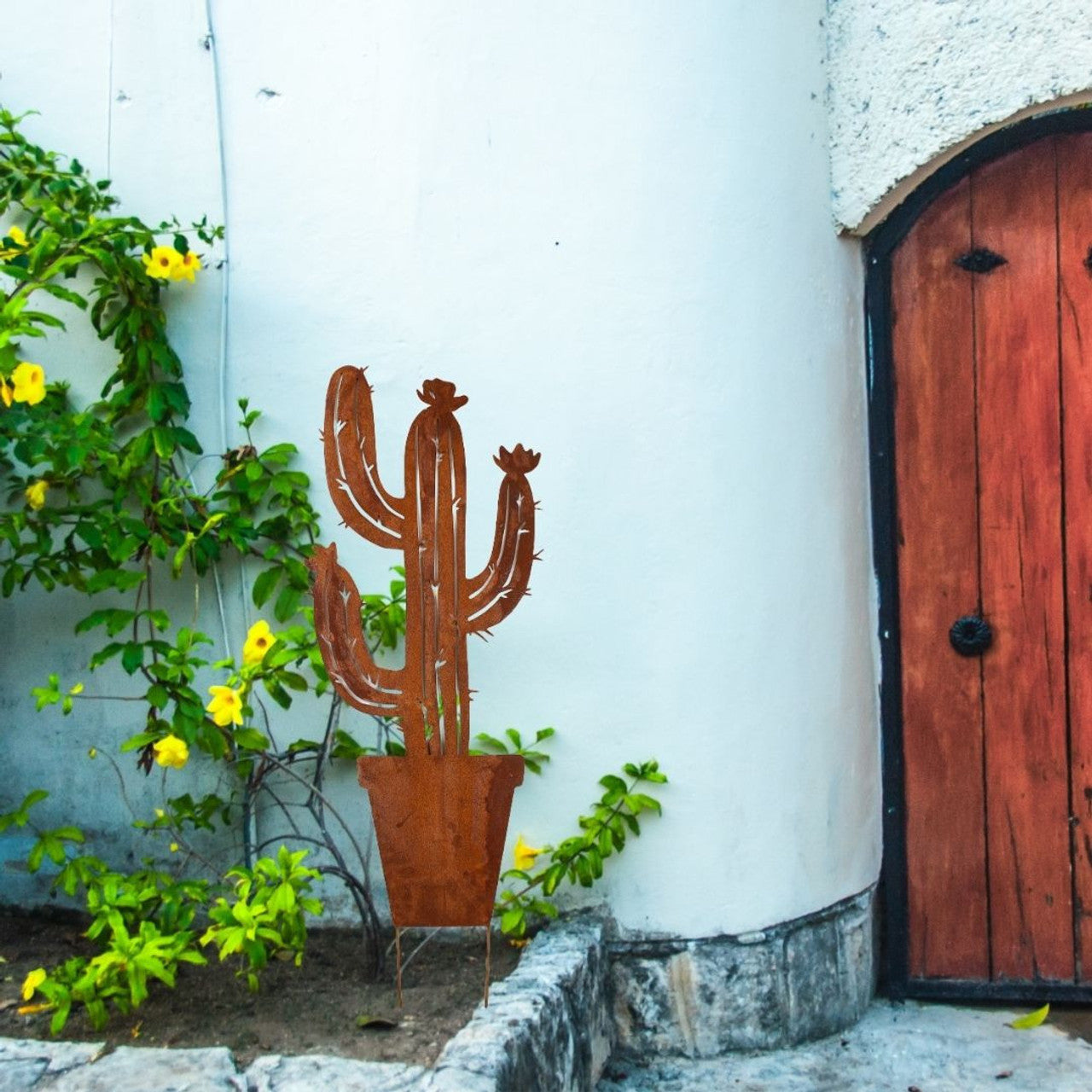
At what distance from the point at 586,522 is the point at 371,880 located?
0.87 m

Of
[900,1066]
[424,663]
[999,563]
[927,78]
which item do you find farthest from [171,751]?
[927,78]

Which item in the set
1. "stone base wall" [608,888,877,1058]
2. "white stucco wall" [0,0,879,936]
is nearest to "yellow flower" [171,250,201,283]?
"white stucco wall" [0,0,879,936]

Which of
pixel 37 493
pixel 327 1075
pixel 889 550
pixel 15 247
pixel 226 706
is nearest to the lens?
pixel 327 1075

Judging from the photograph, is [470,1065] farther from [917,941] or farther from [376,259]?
[376,259]

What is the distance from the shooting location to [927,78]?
2877mm

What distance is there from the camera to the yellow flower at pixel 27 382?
2551 mm

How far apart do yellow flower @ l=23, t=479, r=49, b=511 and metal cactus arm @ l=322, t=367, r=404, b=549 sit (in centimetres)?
90

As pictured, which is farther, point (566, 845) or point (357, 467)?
point (566, 845)

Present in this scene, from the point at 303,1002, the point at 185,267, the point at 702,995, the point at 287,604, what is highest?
the point at 185,267

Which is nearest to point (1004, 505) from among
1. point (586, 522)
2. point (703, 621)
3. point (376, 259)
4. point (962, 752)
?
point (962, 752)

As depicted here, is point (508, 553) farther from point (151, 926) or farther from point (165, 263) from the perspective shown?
point (165, 263)

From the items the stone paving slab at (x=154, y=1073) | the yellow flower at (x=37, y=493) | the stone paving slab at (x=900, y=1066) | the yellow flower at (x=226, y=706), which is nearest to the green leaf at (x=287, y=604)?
the yellow flower at (x=226, y=706)

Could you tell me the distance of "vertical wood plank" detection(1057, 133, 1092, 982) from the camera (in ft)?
9.44

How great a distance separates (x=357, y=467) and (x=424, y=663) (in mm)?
336
